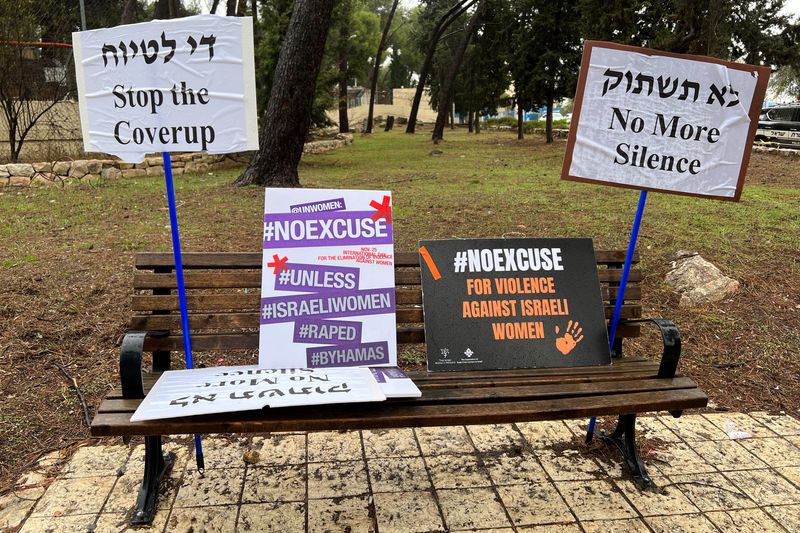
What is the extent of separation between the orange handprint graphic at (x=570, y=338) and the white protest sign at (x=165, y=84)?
184cm

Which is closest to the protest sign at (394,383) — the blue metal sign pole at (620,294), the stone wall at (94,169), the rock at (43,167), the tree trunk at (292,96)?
the blue metal sign pole at (620,294)

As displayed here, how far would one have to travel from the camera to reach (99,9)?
26219 millimetres

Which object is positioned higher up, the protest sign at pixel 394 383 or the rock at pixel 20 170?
the protest sign at pixel 394 383

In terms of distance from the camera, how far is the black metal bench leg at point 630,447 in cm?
299

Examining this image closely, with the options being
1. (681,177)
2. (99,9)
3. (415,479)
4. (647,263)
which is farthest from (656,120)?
(99,9)

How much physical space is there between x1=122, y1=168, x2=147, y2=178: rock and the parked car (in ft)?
72.2

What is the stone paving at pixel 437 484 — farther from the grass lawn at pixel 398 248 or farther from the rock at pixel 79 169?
the rock at pixel 79 169

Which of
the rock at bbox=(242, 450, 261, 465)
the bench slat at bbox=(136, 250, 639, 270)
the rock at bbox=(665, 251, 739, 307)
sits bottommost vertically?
the rock at bbox=(242, 450, 261, 465)

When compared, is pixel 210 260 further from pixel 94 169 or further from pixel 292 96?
pixel 94 169

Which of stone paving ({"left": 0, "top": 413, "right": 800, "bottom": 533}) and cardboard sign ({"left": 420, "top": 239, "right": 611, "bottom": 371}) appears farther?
cardboard sign ({"left": 420, "top": 239, "right": 611, "bottom": 371})

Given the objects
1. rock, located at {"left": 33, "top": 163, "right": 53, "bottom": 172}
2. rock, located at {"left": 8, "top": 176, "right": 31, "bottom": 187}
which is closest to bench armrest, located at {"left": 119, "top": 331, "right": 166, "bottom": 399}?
rock, located at {"left": 8, "top": 176, "right": 31, "bottom": 187}

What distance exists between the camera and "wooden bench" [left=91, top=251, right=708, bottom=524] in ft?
7.90

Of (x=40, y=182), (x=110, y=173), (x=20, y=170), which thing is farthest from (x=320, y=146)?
(x=20, y=170)

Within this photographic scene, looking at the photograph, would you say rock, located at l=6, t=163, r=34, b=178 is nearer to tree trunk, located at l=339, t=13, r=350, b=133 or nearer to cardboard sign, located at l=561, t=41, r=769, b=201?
cardboard sign, located at l=561, t=41, r=769, b=201
